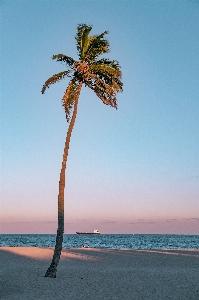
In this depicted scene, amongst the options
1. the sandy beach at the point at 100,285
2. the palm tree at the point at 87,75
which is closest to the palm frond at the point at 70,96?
the palm tree at the point at 87,75

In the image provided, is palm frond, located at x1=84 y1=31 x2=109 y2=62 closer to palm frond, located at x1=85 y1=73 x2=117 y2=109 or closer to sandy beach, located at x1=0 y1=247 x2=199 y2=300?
palm frond, located at x1=85 y1=73 x2=117 y2=109

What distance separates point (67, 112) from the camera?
971 inches

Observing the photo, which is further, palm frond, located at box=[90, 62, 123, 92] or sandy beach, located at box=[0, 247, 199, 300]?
palm frond, located at box=[90, 62, 123, 92]

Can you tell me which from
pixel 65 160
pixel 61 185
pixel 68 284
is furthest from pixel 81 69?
pixel 68 284

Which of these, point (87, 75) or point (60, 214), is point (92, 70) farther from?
point (60, 214)

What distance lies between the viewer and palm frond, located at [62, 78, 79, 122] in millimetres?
Answer: 24297

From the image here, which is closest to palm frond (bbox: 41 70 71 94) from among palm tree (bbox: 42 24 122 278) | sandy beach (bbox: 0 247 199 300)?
palm tree (bbox: 42 24 122 278)

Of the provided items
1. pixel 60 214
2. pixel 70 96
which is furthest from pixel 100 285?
pixel 70 96

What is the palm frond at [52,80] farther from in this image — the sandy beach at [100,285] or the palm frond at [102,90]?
the sandy beach at [100,285]

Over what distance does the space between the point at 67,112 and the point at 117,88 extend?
3.61 m

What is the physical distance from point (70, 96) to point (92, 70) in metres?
2.30

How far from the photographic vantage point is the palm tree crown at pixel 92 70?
2380 cm

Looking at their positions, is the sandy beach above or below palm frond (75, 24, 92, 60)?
below

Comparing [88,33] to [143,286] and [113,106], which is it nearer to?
[113,106]
